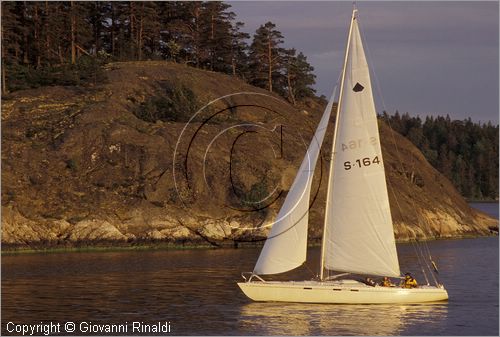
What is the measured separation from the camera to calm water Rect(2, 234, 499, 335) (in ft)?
121

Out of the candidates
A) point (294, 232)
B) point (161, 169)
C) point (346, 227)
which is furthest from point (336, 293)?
point (161, 169)

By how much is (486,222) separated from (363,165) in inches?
2410

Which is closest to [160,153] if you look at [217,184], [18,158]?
[217,184]

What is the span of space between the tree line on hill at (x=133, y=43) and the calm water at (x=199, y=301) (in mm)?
37591

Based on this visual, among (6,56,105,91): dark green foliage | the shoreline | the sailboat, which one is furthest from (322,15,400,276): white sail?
(6,56,105,91): dark green foliage

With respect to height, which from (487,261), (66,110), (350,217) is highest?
(66,110)

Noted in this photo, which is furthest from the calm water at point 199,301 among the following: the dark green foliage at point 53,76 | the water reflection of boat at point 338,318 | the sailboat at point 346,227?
the dark green foliage at point 53,76

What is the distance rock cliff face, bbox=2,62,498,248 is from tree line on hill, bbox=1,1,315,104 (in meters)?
4.33

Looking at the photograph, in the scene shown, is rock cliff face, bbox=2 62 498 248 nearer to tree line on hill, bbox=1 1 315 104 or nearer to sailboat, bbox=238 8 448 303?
tree line on hill, bbox=1 1 315 104

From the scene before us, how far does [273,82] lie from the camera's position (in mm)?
114125

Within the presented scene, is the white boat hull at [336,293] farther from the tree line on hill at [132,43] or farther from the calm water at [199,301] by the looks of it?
the tree line on hill at [132,43]

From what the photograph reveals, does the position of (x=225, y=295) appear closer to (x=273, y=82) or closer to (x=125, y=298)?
(x=125, y=298)

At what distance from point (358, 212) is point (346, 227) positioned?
2.56ft

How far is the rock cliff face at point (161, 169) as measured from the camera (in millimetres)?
76062
